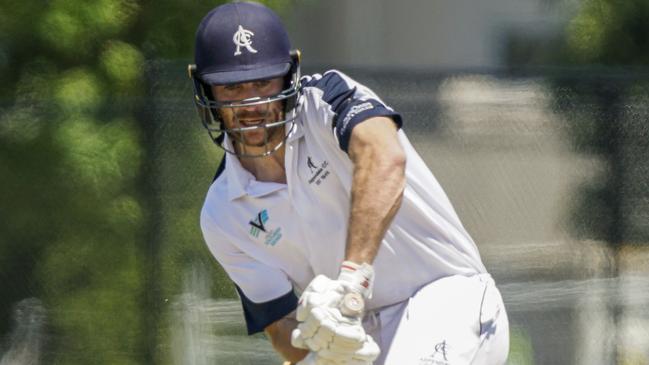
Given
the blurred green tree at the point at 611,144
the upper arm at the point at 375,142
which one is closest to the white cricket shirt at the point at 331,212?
the upper arm at the point at 375,142

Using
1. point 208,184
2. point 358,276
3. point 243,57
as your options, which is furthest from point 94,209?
point 358,276

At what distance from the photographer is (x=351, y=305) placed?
3.17m

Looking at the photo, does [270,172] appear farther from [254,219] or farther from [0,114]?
[0,114]

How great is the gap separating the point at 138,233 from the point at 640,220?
254cm

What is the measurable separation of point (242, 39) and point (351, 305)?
96cm

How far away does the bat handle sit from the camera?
3162 millimetres

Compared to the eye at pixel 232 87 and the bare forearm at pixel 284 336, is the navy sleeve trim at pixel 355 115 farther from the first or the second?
the bare forearm at pixel 284 336

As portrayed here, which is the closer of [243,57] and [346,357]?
[346,357]

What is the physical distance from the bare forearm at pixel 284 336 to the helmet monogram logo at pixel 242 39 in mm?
901

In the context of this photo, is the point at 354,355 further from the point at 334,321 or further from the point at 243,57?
the point at 243,57

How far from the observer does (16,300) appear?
646 centimetres

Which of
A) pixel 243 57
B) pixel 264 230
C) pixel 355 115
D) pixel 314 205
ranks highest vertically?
pixel 243 57

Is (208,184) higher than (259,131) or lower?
lower

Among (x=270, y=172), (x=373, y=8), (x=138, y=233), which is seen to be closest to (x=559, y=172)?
(x=373, y=8)
